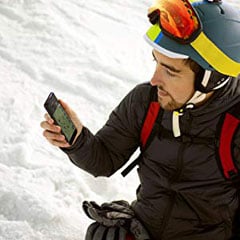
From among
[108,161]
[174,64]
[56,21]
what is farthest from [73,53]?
[174,64]

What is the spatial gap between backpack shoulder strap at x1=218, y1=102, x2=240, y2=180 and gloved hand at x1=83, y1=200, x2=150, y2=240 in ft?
1.36

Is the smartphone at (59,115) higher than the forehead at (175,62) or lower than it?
lower

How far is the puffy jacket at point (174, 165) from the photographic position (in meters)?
1.86

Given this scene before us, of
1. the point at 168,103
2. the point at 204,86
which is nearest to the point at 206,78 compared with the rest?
the point at 204,86

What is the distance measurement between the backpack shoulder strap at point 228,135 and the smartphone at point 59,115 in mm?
488

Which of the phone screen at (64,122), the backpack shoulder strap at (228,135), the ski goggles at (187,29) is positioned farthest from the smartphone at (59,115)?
the backpack shoulder strap at (228,135)

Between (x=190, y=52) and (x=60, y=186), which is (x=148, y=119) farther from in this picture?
(x=60, y=186)

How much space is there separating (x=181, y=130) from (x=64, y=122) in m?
0.39

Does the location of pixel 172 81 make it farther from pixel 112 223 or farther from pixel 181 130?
pixel 112 223

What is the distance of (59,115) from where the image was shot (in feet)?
5.79

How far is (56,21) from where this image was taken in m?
3.78

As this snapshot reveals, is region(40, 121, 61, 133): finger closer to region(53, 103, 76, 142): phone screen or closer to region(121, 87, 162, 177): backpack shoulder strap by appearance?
region(53, 103, 76, 142): phone screen

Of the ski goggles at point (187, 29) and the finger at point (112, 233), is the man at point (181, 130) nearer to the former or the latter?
the ski goggles at point (187, 29)

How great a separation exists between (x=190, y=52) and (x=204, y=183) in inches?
19.2
